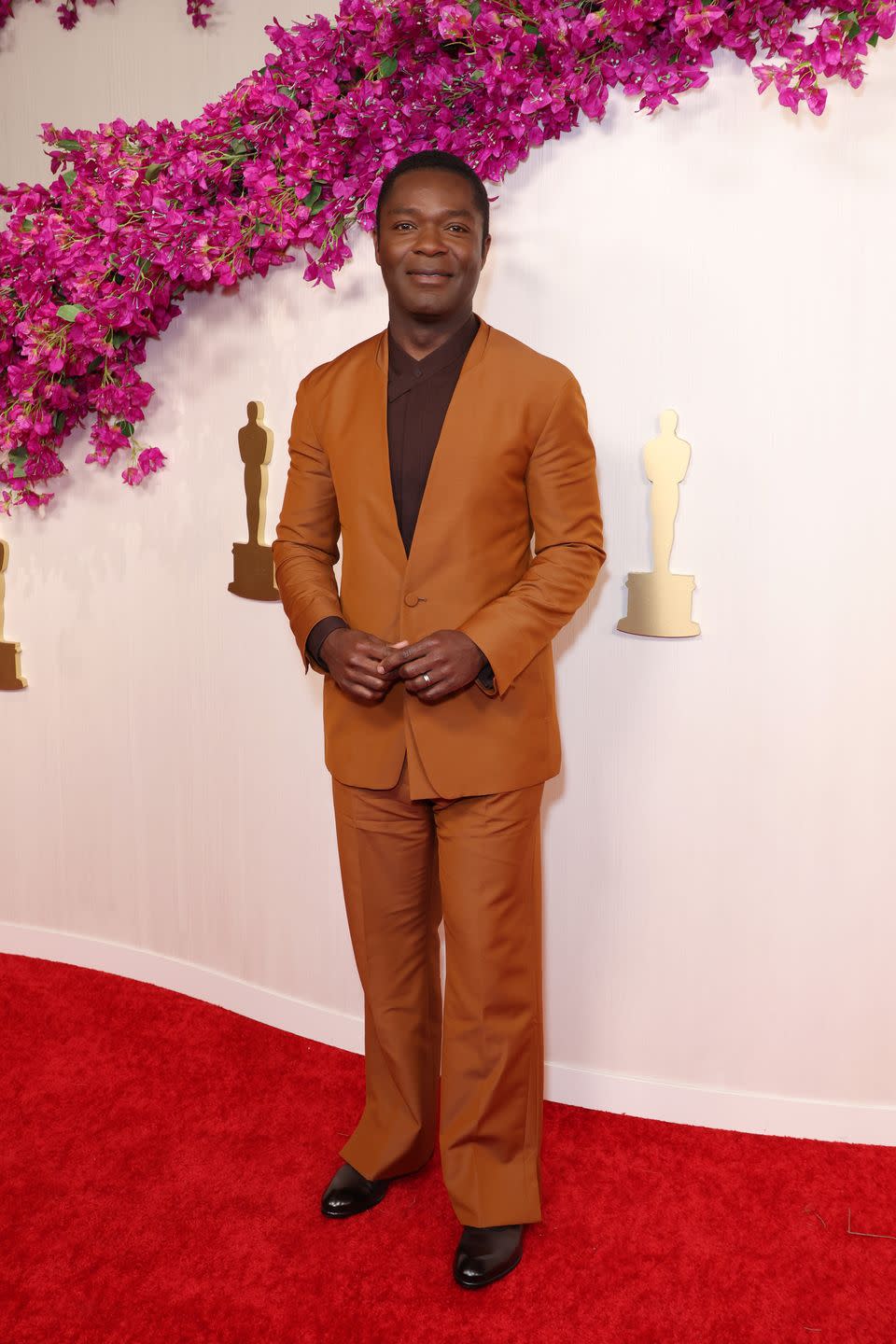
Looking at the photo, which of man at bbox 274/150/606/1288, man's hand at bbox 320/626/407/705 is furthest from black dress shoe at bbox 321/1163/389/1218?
man's hand at bbox 320/626/407/705

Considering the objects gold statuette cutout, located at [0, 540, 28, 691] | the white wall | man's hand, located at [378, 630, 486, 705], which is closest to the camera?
man's hand, located at [378, 630, 486, 705]

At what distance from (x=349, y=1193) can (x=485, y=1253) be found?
12.3 inches

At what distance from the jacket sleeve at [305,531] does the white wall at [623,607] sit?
0.57 meters

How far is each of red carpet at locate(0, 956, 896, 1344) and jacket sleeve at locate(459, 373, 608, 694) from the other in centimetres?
104

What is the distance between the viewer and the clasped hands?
5.98ft

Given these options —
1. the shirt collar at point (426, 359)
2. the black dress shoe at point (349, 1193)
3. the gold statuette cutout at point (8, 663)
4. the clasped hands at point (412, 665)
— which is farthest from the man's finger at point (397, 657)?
the gold statuette cutout at point (8, 663)

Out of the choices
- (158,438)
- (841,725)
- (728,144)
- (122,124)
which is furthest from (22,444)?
(841,725)

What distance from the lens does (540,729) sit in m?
2.00

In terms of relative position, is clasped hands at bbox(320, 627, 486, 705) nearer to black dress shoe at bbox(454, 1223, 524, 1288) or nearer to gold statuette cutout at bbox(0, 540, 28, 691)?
black dress shoe at bbox(454, 1223, 524, 1288)

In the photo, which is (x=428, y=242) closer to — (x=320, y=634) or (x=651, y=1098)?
(x=320, y=634)

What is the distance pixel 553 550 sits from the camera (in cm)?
192

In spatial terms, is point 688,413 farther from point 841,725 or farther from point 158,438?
point 158,438

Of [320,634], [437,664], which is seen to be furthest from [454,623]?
[320,634]

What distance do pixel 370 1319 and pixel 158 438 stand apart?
6.65ft
